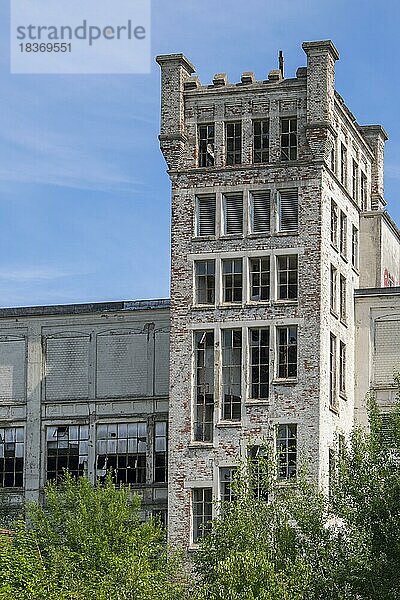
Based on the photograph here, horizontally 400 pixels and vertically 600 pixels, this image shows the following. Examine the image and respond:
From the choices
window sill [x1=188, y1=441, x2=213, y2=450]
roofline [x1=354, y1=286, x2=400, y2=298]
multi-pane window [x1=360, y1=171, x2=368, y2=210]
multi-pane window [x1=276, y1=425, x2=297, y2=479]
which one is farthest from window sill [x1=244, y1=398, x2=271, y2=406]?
multi-pane window [x1=360, y1=171, x2=368, y2=210]

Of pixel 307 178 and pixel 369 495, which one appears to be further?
pixel 307 178

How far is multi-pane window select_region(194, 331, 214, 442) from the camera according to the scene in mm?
62219

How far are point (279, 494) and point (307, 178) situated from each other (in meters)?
12.6

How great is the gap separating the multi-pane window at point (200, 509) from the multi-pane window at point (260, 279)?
7057mm

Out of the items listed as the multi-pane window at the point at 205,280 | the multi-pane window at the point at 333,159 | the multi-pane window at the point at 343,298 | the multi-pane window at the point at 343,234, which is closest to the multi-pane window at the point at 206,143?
the multi-pane window at the point at 205,280

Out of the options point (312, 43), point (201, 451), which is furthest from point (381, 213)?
point (201, 451)

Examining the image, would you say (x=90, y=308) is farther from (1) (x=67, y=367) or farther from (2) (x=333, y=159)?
(2) (x=333, y=159)

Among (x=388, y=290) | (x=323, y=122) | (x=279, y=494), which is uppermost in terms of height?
(x=323, y=122)

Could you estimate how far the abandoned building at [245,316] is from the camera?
6162 cm

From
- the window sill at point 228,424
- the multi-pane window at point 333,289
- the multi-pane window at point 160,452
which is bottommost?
the multi-pane window at point 160,452

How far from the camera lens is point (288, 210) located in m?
62.8

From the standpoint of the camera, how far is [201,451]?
61.9m

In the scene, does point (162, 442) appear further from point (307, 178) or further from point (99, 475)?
point (307, 178)

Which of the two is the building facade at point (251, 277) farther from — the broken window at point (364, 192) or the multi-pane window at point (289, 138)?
the broken window at point (364, 192)
